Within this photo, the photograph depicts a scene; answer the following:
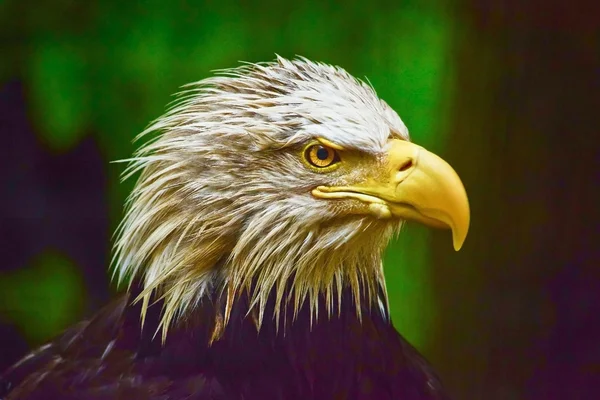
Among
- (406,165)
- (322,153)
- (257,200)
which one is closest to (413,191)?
(406,165)

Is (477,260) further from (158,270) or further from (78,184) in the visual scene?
(78,184)

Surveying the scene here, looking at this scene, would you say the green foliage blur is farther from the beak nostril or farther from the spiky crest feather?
the beak nostril

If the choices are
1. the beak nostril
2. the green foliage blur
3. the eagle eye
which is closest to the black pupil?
the eagle eye

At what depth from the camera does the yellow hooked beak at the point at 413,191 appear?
116cm

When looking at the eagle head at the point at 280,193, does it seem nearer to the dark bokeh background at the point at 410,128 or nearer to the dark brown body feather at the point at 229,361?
the dark brown body feather at the point at 229,361

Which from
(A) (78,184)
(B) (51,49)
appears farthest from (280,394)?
(B) (51,49)

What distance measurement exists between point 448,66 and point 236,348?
0.77 metres

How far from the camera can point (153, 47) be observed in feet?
4.69

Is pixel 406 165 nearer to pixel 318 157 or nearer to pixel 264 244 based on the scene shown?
pixel 318 157

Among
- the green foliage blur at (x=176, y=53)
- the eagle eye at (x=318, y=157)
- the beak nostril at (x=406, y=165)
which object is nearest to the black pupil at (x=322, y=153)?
the eagle eye at (x=318, y=157)

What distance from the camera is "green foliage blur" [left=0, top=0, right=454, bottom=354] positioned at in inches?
56.1

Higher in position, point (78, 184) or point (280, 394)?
point (78, 184)

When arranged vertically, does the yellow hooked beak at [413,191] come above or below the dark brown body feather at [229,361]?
above

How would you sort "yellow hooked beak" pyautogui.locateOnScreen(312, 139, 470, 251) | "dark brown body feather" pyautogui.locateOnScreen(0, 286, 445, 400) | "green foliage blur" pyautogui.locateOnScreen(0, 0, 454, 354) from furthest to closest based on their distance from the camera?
"green foliage blur" pyautogui.locateOnScreen(0, 0, 454, 354), "dark brown body feather" pyautogui.locateOnScreen(0, 286, 445, 400), "yellow hooked beak" pyautogui.locateOnScreen(312, 139, 470, 251)
